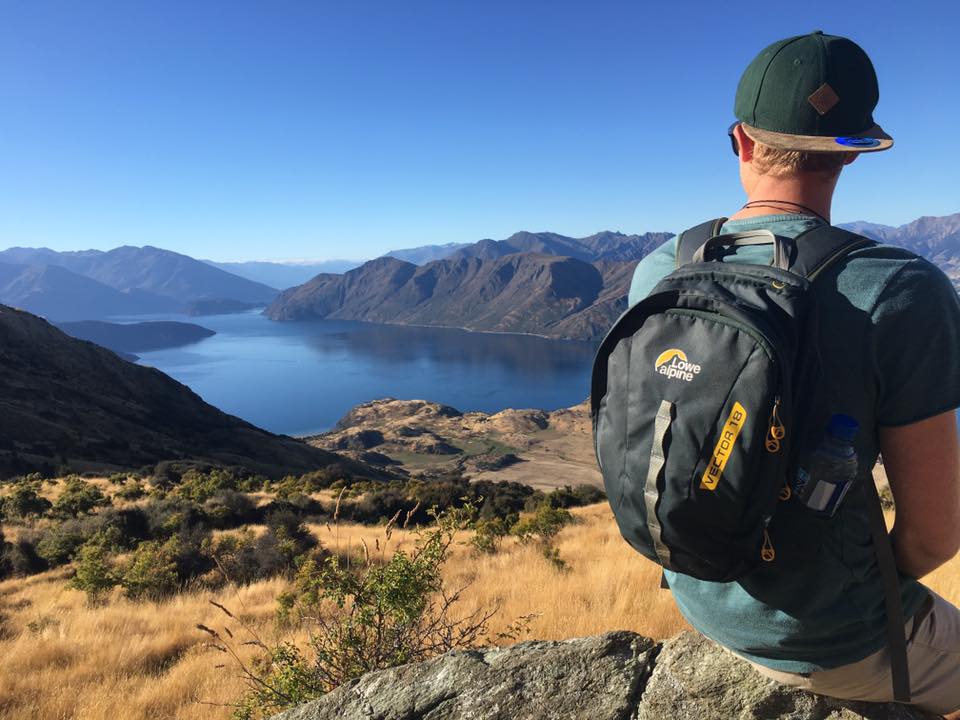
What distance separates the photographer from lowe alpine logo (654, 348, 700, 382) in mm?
1414

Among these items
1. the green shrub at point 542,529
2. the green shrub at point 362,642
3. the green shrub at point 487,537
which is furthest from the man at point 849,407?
the green shrub at point 542,529

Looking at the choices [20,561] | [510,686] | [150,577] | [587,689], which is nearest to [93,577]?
[150,577]

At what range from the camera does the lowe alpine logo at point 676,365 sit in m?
1.41

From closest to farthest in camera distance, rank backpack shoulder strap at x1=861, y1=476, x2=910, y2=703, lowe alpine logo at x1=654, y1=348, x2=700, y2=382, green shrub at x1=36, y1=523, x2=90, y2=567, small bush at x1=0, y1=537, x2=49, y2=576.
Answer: lowe alpine logo at x1=654, y1=348, x2=700, y2=382 → backpack shoulder strap at x1=861, y1=476, x2=910, y2=703 → small bush at x1=0, y1=537, x2=49, y2=576 → green shrub at x1=36, y1=523, x2=90, y2=567

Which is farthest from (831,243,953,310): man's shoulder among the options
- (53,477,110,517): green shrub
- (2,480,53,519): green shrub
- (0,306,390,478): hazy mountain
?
(0,306,390,478): hazy mountain

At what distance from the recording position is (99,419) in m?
46.0

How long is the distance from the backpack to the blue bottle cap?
0.17ft

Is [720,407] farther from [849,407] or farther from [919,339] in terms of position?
[919,339]

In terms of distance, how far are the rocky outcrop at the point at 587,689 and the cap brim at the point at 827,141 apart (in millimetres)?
1953

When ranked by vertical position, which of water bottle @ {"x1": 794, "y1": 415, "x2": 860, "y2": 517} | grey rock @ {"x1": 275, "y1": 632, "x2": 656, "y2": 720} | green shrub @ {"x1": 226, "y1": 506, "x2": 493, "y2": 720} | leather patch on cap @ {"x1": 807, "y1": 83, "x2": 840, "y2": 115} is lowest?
green shrub @ {"x1": 226, "y1": 506, "x2": 493, "y2": 720}

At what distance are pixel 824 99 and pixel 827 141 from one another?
4.9 inches

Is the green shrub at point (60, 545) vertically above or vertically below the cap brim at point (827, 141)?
below

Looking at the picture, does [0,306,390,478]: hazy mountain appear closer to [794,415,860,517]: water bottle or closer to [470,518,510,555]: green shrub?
[470,518,510,555]: green shrub

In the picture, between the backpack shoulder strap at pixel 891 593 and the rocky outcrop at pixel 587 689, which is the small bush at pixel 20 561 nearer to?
the rocky outcrop at pixel 587 689
